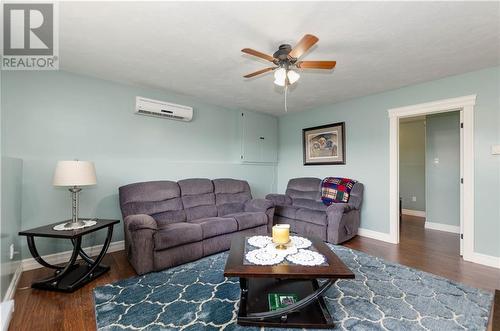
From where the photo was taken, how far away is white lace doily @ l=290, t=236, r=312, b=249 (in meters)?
2.01

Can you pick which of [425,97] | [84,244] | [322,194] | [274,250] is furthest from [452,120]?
[84,244]

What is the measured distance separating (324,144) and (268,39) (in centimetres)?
273

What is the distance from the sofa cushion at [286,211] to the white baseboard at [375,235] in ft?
3.86

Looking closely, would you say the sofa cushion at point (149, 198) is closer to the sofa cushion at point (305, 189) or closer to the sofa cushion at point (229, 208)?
the sofa cushion at point (229, 208)

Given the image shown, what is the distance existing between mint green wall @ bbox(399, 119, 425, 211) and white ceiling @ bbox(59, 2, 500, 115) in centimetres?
293

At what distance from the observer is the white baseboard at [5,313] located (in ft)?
5.26

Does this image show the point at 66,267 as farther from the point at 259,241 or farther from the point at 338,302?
the point at 338,302

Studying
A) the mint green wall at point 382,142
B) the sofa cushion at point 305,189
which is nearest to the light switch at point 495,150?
the mint green wall at point 382,142

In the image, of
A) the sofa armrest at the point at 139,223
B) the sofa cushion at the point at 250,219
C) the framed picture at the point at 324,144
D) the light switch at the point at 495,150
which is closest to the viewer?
the sofa armrest at the point at 139,223

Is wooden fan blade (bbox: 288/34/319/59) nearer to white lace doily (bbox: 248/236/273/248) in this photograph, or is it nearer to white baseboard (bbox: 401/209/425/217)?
white lace doily (bbox: 248/236/273/248)

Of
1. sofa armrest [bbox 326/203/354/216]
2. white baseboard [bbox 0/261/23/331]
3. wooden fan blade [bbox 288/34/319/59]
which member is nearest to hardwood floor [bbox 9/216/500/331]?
white baseboard [bbox 0/261/23/331]

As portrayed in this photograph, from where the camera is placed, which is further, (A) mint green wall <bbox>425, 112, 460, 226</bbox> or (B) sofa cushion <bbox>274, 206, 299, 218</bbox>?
(A) mint green wall <bbox>425, 112, 460, 226</bbox>

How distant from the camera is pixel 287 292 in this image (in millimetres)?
1902

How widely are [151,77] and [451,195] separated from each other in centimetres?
545
